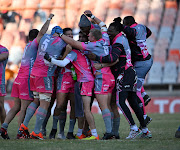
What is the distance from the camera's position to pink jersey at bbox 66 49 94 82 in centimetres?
780

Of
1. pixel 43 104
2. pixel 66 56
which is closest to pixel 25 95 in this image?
pixel 43 104

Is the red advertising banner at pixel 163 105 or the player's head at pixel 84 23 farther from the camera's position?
the red advertising banner at pixel 163 105

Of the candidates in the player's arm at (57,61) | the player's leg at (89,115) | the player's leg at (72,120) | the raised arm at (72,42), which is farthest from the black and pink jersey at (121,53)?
the player's leg at (72,120)

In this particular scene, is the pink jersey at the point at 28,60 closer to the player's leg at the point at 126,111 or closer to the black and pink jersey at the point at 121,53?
the black and pink jersey at the point at 121,53

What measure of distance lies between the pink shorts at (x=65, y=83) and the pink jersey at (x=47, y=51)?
0.84 ft

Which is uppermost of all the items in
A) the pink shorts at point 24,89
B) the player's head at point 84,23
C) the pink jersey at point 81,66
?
the player's head at point 84,23

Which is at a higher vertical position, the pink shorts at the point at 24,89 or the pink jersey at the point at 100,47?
the pink jersey at the point at 100,47

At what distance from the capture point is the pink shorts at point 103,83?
7719 mm

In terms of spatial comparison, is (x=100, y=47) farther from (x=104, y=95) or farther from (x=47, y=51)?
(x=47, y=51)

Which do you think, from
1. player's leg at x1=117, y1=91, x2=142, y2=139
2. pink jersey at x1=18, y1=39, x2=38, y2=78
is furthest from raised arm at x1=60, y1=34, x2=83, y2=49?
player's leg at x1=117, y1=91, x2=142, y2=139

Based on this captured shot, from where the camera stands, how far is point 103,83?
7.74m

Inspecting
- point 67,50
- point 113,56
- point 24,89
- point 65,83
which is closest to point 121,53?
point 113,56

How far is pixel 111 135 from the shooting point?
7.71 m

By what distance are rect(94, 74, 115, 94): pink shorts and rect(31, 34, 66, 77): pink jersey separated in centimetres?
88
